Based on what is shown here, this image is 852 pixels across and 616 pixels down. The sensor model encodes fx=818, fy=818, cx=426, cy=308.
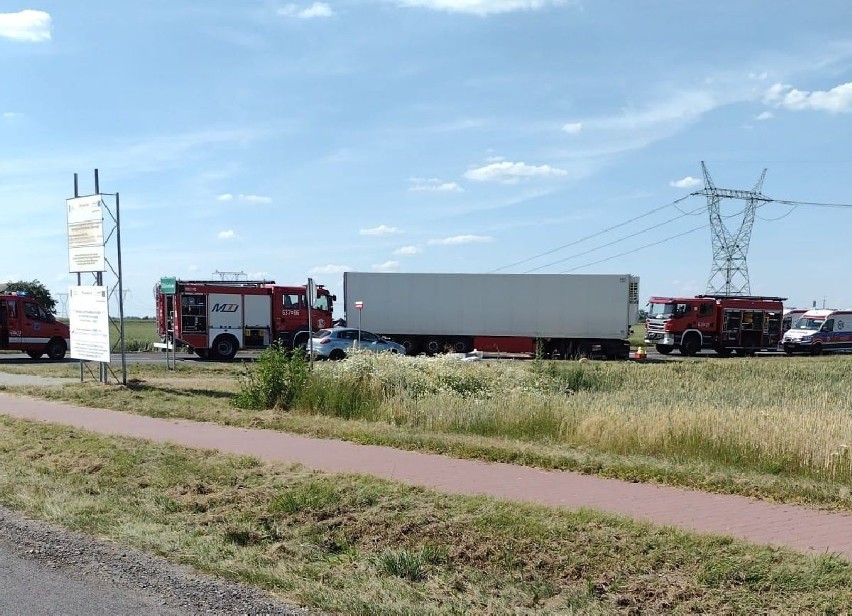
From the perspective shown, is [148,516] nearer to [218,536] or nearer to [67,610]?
[218,536]

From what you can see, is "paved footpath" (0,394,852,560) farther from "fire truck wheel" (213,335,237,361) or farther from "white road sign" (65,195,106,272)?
"fire truck wheel" (213,335,237,361)

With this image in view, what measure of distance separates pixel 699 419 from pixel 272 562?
6.32 metres

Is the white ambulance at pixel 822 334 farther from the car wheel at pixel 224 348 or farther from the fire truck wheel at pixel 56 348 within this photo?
the fire truck wheel at pixel 56 348

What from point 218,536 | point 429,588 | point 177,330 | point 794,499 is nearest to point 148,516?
point 218,536

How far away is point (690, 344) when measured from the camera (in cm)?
4353

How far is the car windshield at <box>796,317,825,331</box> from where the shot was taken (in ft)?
154

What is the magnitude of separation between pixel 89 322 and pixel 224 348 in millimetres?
15545

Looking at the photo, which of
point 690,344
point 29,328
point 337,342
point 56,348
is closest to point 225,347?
point 337,342

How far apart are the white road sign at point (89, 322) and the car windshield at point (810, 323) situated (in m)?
41.0

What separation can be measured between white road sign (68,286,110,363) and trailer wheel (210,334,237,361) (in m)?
14.5

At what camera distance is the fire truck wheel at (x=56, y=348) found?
32.5 meters

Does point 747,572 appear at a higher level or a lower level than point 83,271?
lower

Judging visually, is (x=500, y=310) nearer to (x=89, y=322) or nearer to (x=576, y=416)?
(x=89, y=322)

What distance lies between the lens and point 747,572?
17.6 ft
